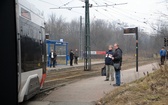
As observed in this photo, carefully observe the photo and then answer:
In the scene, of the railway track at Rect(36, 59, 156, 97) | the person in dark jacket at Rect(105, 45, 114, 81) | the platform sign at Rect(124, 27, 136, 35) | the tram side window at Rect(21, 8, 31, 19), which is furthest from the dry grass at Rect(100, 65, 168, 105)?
the platform sign at Rect(124, 27, 136, 35)

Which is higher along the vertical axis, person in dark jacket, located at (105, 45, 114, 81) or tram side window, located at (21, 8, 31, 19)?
tram side window, located at (21, 8, 31, 19)

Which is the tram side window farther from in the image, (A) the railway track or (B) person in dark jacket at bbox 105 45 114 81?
(B) person in dark jacket at bbox 105 45 114 81

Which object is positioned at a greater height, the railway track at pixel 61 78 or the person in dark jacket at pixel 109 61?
the person in dark jacket at pixel 109 61

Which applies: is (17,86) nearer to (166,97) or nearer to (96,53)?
(166,97)

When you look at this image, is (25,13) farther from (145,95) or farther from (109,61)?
(109,61)

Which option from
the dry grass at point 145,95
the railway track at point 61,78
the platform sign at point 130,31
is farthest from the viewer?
the platform sign at point 130,31

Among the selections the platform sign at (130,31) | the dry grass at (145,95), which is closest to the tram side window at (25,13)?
the dry grass at (145,95)

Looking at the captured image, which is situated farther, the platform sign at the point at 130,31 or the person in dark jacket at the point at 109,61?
the platform sign at the point at 130,31

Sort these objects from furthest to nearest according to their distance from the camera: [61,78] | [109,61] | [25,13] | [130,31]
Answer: [130,31] < [61,78] < [109,61] < [25,13]

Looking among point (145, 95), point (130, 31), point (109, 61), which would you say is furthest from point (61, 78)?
point (145, 95)

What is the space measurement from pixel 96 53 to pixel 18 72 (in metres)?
59.1

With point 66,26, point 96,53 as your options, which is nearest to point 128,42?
point 66,26

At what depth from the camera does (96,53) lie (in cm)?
6575

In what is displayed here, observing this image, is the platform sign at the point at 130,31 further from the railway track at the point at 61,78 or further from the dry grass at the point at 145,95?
the dry grass at the point at 145,95
